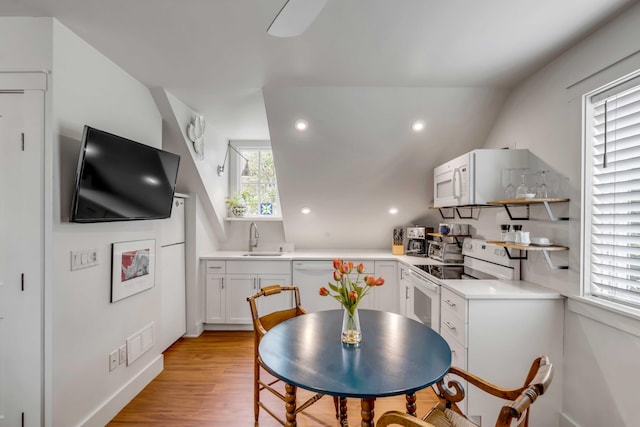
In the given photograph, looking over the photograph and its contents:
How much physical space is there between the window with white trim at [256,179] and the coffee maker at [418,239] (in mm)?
1752

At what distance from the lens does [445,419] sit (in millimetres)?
1351

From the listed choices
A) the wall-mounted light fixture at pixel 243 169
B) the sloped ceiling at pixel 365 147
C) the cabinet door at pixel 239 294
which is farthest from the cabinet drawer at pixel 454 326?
the wall-mounted light fixture at pixel 243 169

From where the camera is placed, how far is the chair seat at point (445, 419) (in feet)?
4.32

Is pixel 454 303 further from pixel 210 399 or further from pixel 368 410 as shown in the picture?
pixel 210 399

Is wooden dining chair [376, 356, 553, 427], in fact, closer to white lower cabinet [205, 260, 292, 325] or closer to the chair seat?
the chair seat

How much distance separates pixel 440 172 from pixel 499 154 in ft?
2.34

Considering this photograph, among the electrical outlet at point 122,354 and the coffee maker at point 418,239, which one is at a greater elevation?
the coffee maker at point 418,239

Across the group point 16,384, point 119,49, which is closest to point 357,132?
point 119,49

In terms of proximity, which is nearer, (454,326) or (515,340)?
(515,340)

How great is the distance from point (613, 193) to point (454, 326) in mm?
1221

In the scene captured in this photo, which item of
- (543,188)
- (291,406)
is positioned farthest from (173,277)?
(543,188)

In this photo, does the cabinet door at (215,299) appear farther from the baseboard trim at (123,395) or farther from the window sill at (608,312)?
the window sill at (608,312)

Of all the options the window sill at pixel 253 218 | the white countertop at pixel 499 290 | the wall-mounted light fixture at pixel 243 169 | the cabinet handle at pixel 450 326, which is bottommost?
the cabinet handle at pixel 450 326

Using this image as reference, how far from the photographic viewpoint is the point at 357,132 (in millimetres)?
3062
